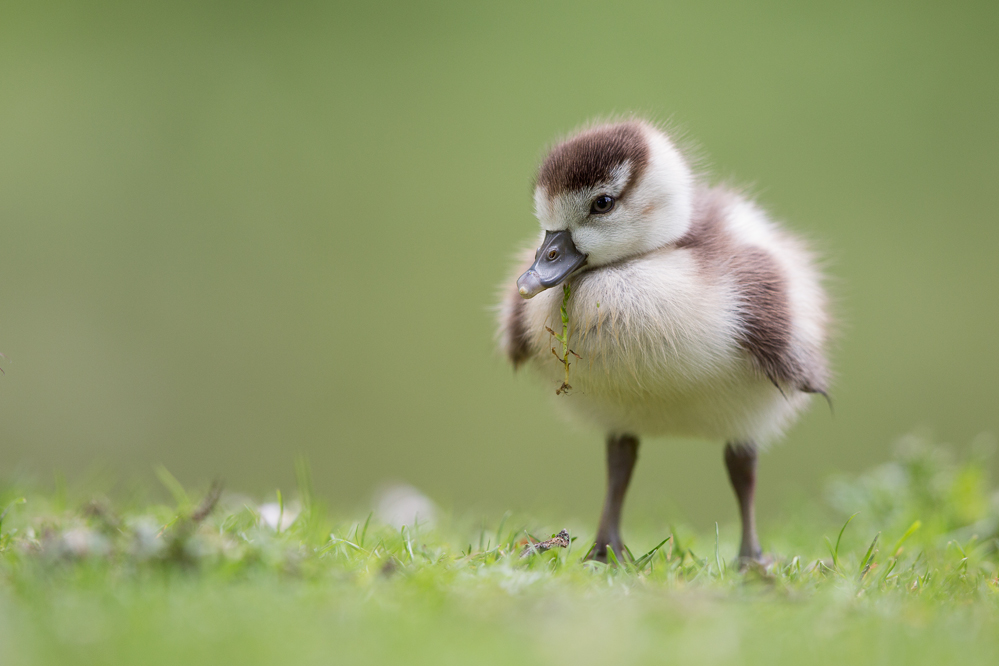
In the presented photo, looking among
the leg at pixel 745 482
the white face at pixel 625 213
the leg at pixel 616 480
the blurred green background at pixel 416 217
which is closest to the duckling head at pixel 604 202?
the white face at pixel 625 213

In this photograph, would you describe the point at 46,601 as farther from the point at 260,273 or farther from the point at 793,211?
the point at 793,211

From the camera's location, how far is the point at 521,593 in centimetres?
168

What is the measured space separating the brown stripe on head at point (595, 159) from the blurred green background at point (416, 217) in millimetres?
4072

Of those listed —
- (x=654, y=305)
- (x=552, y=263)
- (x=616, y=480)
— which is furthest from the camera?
(x=616, y=480)

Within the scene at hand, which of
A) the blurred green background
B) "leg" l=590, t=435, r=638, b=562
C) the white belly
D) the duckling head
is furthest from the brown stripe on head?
the blurred green background

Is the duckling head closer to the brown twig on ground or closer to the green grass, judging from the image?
the brown twig on ground

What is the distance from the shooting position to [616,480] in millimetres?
2676

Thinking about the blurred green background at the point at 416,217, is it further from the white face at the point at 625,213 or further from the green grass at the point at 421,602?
the green grass at the point at 421,602

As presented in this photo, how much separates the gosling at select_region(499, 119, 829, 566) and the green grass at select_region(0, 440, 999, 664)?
42 centimetres

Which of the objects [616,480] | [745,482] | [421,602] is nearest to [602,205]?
[616,480]

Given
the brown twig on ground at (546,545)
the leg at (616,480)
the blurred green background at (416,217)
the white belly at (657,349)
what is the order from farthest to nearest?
1. the blurred green background at (416,217)
2. the leg at (616,480)
3. the white belly at (657,349)
4. the brown twig on ground at (546,545)

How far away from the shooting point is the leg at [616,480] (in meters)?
2.60

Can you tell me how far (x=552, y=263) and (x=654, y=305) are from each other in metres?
0.29

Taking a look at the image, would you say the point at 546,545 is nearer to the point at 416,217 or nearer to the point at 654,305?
the point at 654,305
